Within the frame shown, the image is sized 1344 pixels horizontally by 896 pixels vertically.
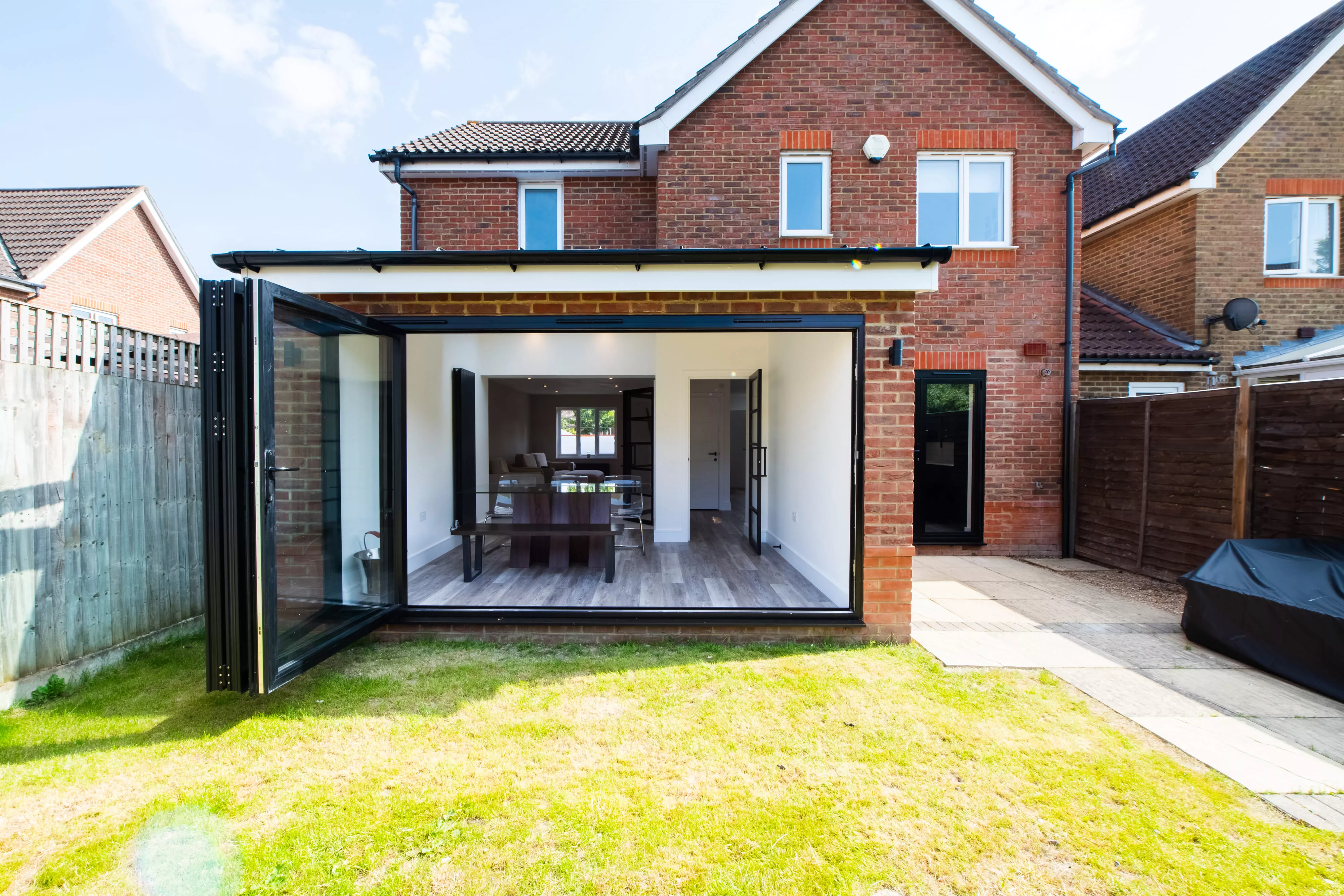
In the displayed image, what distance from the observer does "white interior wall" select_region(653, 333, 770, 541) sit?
747 cm

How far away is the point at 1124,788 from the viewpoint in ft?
7.73

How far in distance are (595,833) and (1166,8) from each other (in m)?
10.5

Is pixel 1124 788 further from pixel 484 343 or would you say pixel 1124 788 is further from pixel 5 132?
pixel 5 132

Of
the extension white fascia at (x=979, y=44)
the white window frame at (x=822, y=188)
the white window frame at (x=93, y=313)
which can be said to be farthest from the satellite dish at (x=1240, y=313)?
the white window frame at (x=93, y=313)

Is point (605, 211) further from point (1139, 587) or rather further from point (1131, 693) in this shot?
point (1139, 587)

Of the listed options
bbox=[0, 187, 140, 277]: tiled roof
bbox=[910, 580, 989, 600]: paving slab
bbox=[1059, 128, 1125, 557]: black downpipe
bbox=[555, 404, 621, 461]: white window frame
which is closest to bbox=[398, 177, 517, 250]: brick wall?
bbox=[910, 580, 989, 600]: paving slab

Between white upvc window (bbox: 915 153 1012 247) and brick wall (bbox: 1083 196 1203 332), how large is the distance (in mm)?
2730

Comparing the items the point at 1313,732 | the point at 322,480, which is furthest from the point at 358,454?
the point at 1313,732

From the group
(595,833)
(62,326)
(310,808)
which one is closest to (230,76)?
(62,326)

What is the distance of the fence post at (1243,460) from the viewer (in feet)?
15.5

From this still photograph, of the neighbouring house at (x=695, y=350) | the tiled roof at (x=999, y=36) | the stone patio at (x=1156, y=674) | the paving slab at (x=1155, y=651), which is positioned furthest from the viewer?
the tiled roof at (x=999, y=36)

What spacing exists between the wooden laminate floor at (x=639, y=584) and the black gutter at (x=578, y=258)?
8.24 ft

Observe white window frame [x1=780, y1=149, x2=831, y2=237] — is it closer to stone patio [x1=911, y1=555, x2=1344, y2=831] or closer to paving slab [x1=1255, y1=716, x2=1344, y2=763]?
stone patio [x1=911, y1=555, x2=1344, y2=831]

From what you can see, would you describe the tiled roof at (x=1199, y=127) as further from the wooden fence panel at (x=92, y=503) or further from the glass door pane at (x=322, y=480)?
the wooden fence panel at (x=92, y=503)
